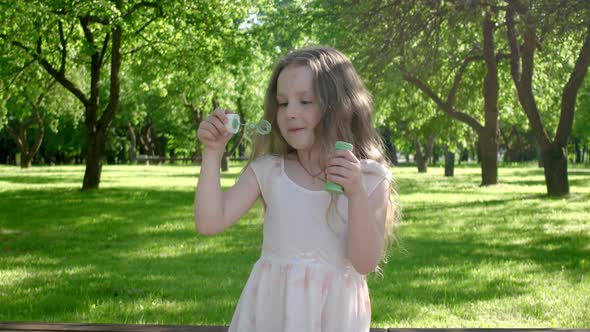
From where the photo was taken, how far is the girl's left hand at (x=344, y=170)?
7.30 feet

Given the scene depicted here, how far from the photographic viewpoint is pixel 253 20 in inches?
781

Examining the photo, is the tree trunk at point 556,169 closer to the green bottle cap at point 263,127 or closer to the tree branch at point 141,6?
the tree branch at point 141,6

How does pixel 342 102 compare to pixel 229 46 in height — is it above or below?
below

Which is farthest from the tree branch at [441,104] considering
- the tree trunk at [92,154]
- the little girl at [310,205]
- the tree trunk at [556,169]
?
the little girl at [310,205]

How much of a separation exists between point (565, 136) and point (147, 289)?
13.1m

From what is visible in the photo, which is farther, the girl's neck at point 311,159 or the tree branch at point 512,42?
the tree branch at point 512,42

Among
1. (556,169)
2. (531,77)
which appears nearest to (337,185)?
(531,77)

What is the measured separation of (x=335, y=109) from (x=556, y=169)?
1620cm

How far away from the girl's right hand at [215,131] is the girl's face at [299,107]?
22 cm

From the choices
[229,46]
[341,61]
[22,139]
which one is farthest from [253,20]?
[22,139]

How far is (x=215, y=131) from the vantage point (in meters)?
2.45

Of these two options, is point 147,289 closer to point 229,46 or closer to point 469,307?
point 469,307

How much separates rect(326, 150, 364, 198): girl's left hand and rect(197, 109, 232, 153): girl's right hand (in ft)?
1.35

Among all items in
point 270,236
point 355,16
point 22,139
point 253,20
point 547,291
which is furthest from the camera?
point 22,139
